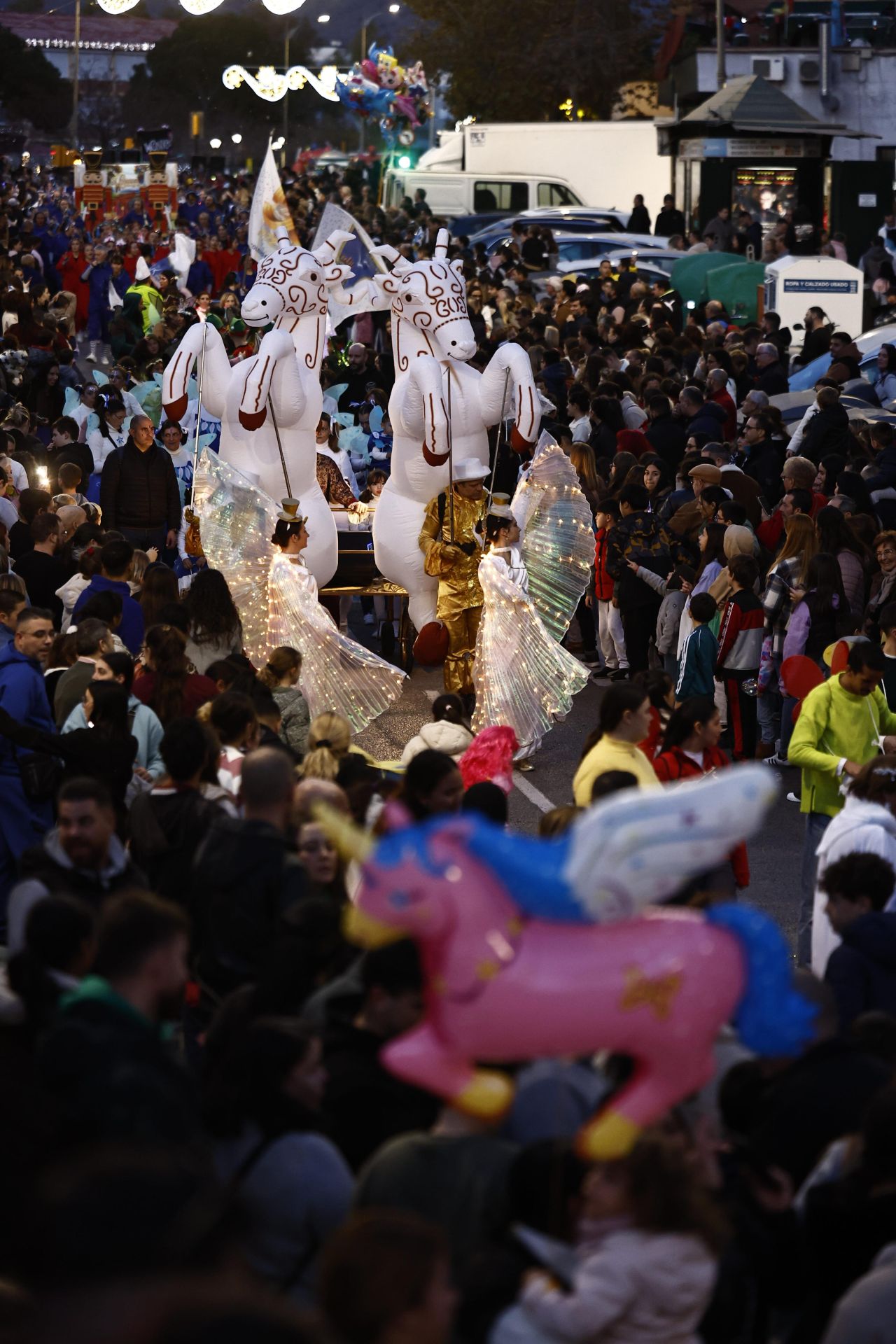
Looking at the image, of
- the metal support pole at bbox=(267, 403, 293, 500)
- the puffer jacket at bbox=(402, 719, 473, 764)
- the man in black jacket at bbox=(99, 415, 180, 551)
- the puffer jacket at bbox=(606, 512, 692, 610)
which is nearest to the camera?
the puffer jacket at bbox=(402, 719, 473, 764)

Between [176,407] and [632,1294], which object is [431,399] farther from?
[632,1294]

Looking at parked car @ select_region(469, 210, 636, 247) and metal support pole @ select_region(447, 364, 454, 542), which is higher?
parked car @ select_region(469, 210, 636, 247)

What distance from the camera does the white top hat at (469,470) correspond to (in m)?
11.2

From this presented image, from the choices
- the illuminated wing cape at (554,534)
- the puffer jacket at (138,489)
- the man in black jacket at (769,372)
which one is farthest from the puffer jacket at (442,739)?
the man in black jacket at (769,372)

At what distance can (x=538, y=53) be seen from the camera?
2074 inches

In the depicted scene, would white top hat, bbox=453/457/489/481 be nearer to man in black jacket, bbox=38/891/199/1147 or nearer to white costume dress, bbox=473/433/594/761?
white costume dress, bbox=473/433/594/761

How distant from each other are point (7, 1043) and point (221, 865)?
47.6 inches

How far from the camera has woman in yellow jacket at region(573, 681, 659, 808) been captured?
6.68 meters

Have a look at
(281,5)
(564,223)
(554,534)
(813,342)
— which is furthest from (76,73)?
(554,534)

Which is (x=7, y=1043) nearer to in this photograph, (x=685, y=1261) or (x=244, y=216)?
(x=685, y=1261)

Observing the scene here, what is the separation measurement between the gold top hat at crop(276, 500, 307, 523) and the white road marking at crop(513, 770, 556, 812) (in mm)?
1858

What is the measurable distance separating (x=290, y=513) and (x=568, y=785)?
2157 mm

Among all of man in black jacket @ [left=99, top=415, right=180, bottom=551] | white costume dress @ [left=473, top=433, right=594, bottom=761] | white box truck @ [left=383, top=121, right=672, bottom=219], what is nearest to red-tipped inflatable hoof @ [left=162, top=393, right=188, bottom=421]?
man in black jacket @ [left=99, top=415, right=180, bottom=551]

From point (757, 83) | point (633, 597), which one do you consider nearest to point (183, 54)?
point (757, 83)
